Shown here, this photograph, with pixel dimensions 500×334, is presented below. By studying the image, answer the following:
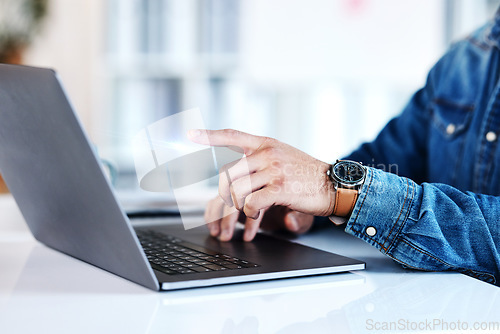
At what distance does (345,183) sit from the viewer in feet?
2.24

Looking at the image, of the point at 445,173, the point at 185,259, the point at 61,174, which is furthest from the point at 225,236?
the point at 445,173

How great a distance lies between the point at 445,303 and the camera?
20.7 inches

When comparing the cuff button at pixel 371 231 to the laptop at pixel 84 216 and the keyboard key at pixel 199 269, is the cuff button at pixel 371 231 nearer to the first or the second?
the laptop at pixel 84 216

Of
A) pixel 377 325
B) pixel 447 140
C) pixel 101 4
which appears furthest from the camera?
pixel 101 4

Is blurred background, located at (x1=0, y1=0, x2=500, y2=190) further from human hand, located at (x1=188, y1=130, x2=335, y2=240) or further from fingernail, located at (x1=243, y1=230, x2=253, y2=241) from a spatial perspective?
human hand, located at (x1=188, y1=130, x2=335, y2=240)

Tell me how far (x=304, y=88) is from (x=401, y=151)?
7.75 feet

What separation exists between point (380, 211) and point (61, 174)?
38cm

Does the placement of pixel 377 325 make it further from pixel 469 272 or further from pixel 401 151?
pixel 401 151

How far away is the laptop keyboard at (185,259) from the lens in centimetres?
60

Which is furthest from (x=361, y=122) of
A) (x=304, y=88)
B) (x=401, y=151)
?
(x=401, y=151)

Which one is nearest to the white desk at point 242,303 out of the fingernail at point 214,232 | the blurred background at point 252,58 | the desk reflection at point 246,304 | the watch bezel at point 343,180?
the desk reflection at point 246,304

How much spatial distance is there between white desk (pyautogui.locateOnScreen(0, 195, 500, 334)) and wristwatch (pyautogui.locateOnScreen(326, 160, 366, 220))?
8cm

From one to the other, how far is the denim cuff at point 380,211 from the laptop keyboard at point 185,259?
0.16 metres

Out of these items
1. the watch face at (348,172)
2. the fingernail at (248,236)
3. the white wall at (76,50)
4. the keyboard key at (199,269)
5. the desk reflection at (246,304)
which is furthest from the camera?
the white wall at (76,50)
